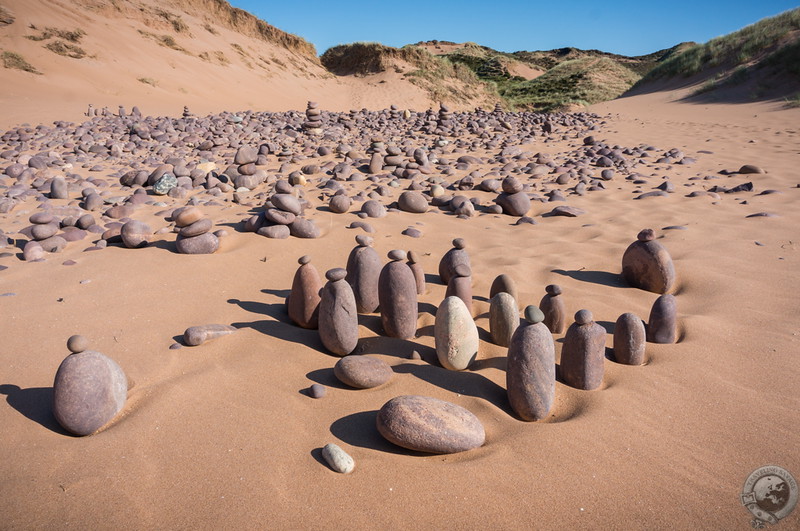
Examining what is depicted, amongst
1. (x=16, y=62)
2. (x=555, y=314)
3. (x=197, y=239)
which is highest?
(x=16, y=62)

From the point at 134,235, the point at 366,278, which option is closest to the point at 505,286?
the point at 366,278

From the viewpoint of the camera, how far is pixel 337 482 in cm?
163

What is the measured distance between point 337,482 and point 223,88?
54.1 ft

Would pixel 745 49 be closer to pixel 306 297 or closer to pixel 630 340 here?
pixel 630 340

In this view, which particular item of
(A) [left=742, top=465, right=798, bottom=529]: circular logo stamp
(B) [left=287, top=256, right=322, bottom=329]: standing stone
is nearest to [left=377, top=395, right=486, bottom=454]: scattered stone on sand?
(A) [left=742, top=465, right=798, bottom=529]: circular logo stamp

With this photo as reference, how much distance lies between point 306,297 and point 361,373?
0.73m

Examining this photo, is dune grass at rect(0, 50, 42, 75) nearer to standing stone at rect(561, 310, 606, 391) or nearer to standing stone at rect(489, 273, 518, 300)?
standing stone at rect(489, 273, 518, 300)

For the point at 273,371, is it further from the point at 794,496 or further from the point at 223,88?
the point at 223,88

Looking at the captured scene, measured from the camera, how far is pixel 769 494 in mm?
1556

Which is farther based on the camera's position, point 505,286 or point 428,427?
point 505,286

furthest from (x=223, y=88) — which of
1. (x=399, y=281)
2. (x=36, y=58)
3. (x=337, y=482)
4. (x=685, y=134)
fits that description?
(x=337, y=482)

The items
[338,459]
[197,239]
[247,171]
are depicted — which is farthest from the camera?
[247,171]

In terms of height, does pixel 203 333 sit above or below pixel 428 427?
above

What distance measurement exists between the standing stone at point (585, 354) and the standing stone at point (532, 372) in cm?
20
